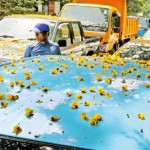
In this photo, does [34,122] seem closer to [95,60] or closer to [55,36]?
[95,60]

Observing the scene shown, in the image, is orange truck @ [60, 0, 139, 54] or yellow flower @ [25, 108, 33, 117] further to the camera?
orange truck @ [60, 0, 139, 54]

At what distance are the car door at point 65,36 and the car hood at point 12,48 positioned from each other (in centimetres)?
79

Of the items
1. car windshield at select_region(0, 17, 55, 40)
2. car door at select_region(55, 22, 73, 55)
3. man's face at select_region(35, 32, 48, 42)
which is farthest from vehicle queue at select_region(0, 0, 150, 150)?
car windshield at select_region(0, 17, 55, 40)

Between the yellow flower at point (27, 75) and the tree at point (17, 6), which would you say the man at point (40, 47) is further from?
the tree at point (17, 6)

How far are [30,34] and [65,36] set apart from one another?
3.09 feet

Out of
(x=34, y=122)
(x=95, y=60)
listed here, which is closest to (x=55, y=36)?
(x=95, y=60)

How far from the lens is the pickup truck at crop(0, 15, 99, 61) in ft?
26.3

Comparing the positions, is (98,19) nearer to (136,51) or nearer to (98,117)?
(136,51)

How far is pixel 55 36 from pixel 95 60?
12.3 feet

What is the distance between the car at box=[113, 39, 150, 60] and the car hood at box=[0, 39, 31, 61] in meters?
1.94

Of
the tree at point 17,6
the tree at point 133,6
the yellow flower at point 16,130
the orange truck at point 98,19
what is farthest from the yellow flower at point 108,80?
the tree at point 133,6

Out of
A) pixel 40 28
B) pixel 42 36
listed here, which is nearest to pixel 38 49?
pixel 42 36

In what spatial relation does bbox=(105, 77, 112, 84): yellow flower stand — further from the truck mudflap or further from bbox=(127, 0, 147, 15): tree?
bbox=(127, 0, 147, 15): tree

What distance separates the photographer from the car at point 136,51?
7.33 m
